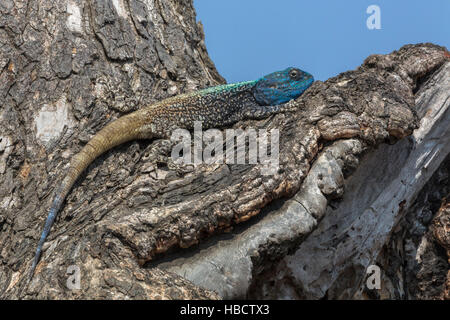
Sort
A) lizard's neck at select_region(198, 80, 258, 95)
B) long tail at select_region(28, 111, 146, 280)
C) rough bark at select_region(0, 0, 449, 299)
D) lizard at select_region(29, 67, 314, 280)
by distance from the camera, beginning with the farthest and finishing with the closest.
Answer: lizard's neck at select_region(198, 80, 258, 95), lizard at select_region(29, 67, 314, 280), long tail at select_region(28, 111, 146, 280), rough bark at select_region(0, 0, 449, 299)

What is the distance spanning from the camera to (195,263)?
3049 millimetres

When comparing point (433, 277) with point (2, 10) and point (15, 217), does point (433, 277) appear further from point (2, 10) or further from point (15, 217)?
Result: point (2, 10)

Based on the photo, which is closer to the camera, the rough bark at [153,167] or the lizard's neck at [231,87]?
the rough bark at [153,167]

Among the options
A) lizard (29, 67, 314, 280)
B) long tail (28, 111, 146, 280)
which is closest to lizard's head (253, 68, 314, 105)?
lizard (29, 67, 314, 280)

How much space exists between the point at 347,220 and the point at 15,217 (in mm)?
2644

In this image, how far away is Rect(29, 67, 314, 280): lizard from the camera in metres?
4.09

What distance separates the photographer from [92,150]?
12.8ft

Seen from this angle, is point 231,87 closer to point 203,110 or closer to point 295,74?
point 203,110

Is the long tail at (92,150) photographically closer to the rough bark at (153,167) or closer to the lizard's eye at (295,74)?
the rough bark at (153,167)

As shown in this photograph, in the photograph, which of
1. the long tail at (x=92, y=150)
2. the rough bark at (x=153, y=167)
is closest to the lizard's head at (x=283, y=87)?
the rough bark at (x=153, y=167)

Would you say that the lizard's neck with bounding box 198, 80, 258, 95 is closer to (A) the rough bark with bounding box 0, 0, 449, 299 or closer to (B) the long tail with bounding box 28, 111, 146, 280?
(A) the rough bark with bounding box 0, 0, 449, 299

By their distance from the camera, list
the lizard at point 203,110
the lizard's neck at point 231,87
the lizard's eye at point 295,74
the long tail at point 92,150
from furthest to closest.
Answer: the lizard's eye at point 295,74
the lizard's neck at point 231,87
the lizard at point 203,110
the long tail at point 92,150

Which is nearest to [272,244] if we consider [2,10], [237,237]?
[237,237]

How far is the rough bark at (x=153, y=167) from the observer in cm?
298
